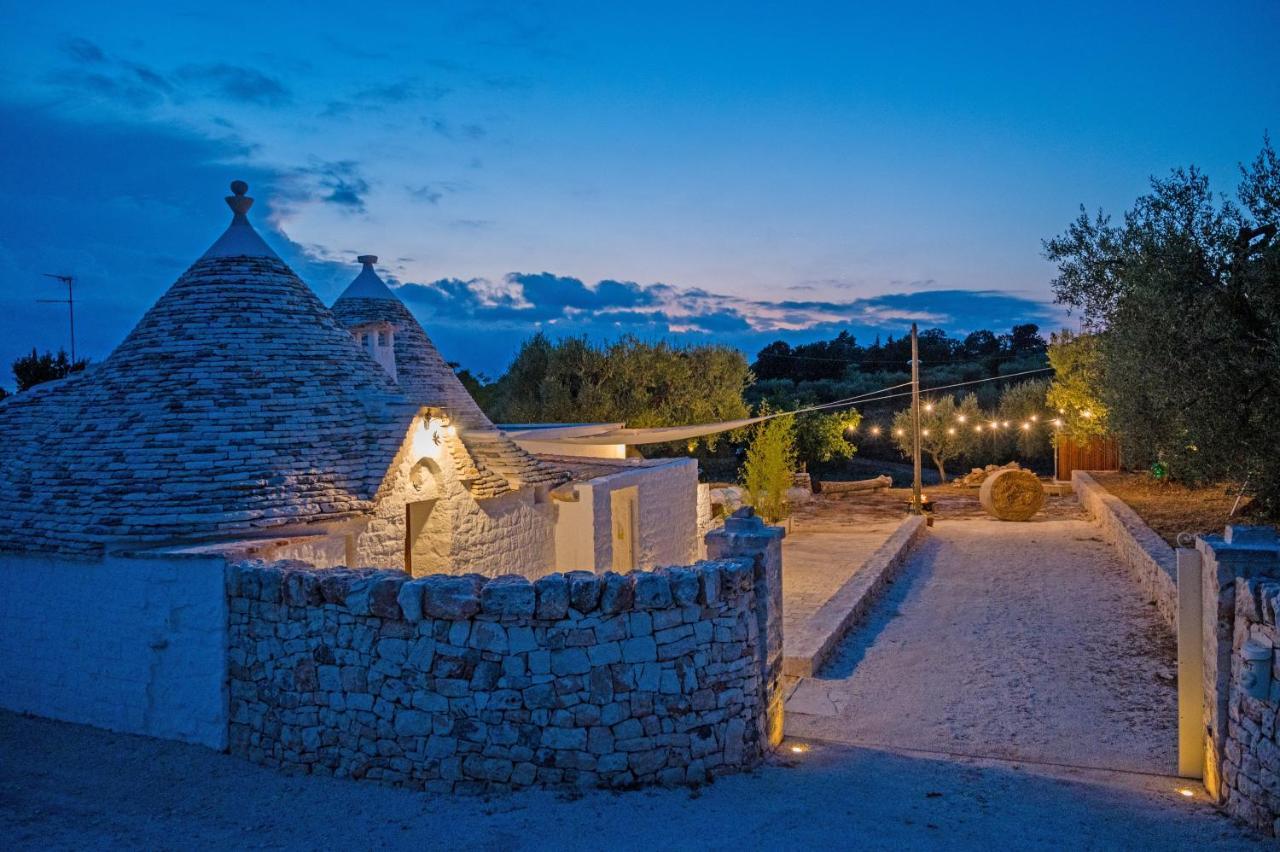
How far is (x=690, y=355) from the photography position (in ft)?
107

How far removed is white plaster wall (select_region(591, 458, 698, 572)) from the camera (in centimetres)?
1267

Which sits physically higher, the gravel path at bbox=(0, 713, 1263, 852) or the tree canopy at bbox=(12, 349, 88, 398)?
the tree canopy at bbox=(12, 349, 88, 398)

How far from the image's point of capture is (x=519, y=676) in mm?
5676

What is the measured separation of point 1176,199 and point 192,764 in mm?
12495

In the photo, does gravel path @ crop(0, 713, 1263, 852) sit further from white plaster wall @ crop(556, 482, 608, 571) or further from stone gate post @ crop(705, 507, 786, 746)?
white plaster wall @ crop(556, 482, 608, 571)

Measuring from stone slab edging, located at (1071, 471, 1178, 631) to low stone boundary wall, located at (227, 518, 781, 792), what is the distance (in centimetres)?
540

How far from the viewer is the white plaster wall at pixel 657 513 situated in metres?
12.7

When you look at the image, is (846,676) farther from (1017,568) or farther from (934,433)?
(934,433)

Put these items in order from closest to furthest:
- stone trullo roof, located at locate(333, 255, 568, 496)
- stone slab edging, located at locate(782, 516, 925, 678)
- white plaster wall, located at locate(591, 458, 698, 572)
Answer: stone slab edging, located at locate(782, 516, 925, 678) < stone trullo roof, located at locate(333, 255, 568, 496) < white plaster wall, located at locate(591, 458, 698, 572)

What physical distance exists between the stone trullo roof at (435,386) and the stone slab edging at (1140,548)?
7.40 metres

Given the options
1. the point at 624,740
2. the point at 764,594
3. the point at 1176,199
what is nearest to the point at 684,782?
the point at 624,740

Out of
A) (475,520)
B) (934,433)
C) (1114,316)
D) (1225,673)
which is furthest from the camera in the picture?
(934,433)

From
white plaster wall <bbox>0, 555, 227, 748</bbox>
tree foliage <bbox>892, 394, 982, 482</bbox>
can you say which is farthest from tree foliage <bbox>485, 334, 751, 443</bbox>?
white plaster wall <bbox>0, 555, 227, 748</bbox>

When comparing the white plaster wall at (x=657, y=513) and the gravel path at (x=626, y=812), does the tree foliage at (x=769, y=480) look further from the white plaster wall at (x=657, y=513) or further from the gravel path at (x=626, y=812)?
the gravel path at (x=626, y=812)
